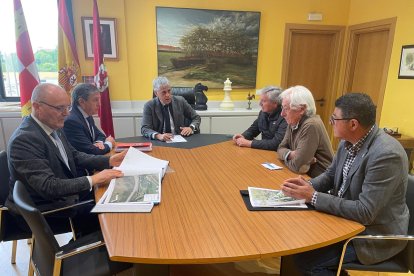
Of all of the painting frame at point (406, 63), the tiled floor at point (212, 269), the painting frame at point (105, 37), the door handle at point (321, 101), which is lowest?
the tiled floor at point (212, 269)

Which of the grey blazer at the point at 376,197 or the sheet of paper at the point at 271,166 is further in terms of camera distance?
the sheet of paper at the point at 271,166

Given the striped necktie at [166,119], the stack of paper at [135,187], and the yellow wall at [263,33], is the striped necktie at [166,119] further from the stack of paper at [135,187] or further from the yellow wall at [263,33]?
the yellow wall at [263,33]

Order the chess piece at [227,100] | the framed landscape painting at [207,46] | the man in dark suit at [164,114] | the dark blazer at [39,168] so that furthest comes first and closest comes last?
the chess piece at [227,100]
the framed landscape painting at [207,46]
the man in dark suit at [164,114]
the dark blazer at [39,168]

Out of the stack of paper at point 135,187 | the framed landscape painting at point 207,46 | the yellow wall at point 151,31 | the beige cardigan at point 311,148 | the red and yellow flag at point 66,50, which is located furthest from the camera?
the framed landscape painting at point 207,46

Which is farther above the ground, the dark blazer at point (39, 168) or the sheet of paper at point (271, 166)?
the dark blazer at point (39, 168)

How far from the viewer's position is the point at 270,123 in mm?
2512

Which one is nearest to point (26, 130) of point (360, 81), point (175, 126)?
point (175, 126)

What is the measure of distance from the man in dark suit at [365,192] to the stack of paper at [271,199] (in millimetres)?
36

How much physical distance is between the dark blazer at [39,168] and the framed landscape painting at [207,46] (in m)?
2.79

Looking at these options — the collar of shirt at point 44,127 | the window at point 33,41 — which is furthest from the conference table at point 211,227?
the window at point 33,41

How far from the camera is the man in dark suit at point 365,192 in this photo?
118 cm

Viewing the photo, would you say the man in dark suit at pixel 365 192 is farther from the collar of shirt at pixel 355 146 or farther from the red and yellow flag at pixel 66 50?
the red and yellow flag at pixel 66 50

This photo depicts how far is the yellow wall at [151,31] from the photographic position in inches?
151

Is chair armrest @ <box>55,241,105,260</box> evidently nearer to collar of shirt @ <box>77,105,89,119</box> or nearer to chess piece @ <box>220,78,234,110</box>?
collar of shirt @ <box>77,105,89,119</box>
